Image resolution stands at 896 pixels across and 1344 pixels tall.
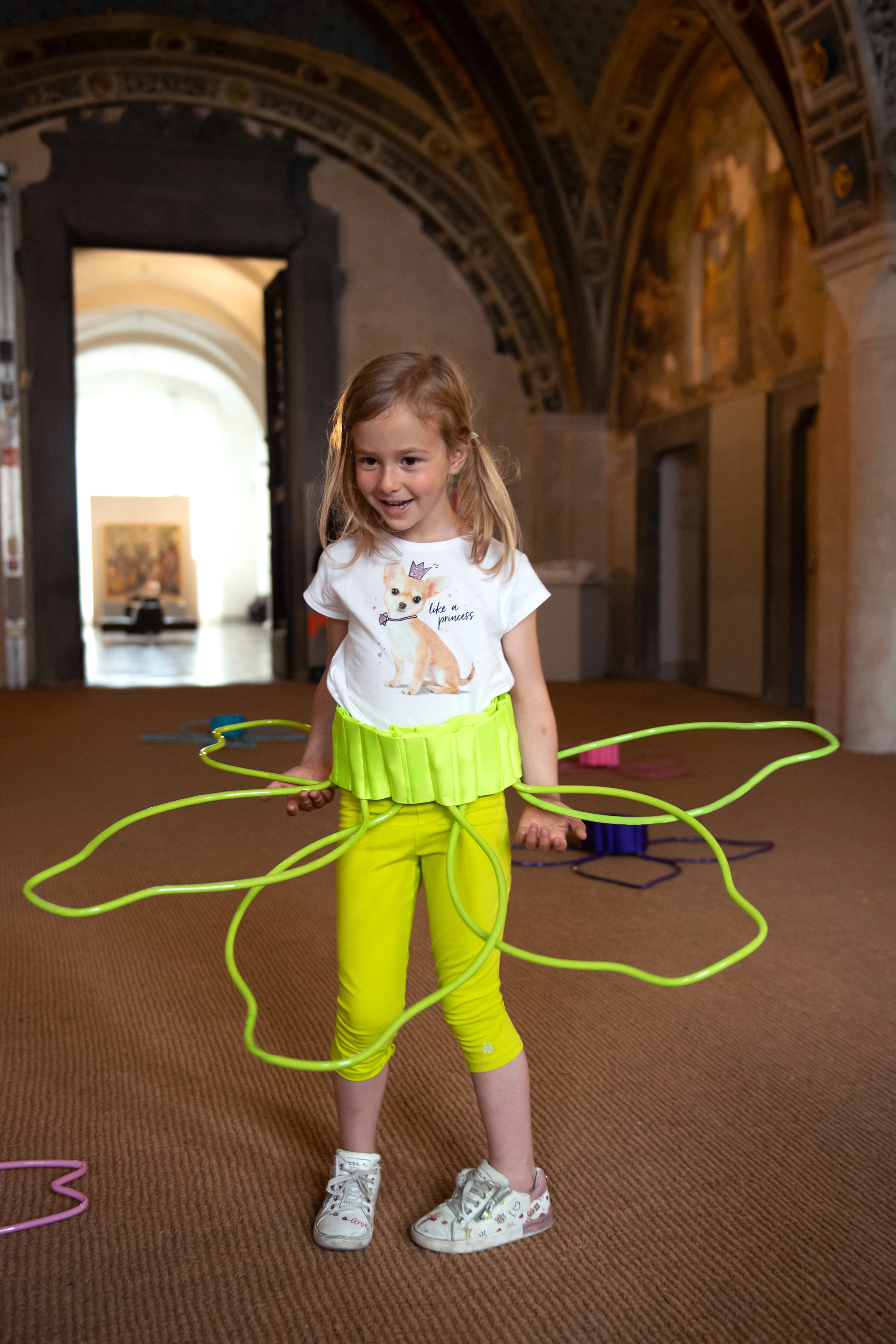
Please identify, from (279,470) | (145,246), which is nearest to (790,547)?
(279,470)

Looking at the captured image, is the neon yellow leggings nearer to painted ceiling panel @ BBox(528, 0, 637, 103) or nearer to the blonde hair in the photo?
the blonde hair

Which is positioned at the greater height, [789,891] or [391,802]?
[391,802]

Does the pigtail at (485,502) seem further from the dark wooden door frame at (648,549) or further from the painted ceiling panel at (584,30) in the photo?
the painted ceiling panel at (584,30)

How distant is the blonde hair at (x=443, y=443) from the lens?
179 centimetres

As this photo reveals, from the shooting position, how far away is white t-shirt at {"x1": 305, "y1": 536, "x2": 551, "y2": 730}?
1.88 m

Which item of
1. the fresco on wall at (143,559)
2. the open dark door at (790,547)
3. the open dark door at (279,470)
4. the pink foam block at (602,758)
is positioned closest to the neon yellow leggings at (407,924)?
the pink foam block at (602,758)

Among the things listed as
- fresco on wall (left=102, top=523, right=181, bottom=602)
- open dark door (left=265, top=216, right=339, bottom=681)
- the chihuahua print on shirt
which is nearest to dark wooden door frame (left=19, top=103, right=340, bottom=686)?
open dark door (left=265, top=216, right=339, bottom=681)

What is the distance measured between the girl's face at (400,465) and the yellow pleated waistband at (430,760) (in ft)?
1.14

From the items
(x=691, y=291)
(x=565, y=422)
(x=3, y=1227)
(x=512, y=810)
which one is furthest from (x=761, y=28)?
(x=3, y=1227)

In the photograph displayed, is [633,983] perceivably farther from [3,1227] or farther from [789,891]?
[3,1227]

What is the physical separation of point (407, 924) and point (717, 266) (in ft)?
34.0

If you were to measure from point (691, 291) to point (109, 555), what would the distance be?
2345cm

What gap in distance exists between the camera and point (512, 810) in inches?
222

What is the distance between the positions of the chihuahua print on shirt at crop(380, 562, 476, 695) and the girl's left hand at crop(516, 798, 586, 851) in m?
0.25
